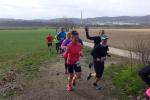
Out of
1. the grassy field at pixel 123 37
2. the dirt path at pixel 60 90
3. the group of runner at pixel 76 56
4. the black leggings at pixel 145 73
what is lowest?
the grassy field at pixel 123 37

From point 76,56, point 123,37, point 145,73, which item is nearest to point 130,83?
point 76,56

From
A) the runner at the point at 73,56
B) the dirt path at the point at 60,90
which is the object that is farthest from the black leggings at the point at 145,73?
the runner at the point at 73,56

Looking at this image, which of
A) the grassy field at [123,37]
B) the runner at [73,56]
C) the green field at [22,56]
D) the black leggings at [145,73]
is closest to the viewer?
the black leggings at [145,73]

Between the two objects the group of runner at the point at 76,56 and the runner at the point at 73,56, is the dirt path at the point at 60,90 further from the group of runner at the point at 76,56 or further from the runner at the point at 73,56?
the runner at the point at 73,56

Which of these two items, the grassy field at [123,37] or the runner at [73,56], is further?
the grassy field at [123,37]

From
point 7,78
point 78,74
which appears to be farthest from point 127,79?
point 7,78

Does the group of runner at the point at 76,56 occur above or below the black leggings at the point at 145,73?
below

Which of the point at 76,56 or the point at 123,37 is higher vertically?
the point at 76,56

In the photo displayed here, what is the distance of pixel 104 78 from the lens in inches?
554

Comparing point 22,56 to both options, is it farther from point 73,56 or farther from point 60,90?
point 73,56

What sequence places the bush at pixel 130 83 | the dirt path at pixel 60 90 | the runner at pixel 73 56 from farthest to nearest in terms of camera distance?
1. the bush at pixel 130 83
2. the runner at pixel 73 56
3. the dirt path at pixel 60 90

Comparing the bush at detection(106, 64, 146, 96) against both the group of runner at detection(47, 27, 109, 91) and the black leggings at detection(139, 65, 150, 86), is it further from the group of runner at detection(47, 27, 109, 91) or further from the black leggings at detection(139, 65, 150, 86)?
the black leggings at detection(139, 65, 150, 86)

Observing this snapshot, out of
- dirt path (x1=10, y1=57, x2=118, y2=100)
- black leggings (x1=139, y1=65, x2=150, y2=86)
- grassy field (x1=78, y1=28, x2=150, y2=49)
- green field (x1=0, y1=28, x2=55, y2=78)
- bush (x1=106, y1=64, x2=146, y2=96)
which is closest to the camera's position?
black leggings (x1=139, y1=65, x2=150, y2=86)

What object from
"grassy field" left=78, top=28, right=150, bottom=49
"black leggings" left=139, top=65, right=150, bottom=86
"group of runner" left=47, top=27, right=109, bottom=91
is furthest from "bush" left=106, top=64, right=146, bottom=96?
"grassy field" left=78, top=28, right=150, bottom=49
